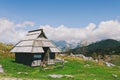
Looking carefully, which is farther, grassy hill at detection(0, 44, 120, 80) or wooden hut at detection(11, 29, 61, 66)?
wooden hut at detection(11, 29, 61, 66)

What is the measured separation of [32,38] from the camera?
2279 inches

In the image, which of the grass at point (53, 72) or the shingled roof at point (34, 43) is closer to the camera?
the grass at point (53, 72)

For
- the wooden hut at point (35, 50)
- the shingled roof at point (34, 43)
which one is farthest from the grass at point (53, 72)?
the shingled roof at point (34, 43)

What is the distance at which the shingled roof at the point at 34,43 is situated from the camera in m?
54.7

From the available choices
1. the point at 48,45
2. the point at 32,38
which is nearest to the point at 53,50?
the point at 48,45

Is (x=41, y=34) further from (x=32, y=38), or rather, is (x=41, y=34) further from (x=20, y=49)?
(x=20, y=49)

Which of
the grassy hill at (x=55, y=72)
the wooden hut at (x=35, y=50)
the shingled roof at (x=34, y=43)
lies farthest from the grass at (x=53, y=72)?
the shingled roof at (x=34, y=43)

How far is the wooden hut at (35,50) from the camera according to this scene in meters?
54.7

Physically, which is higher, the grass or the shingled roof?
the shingled roof

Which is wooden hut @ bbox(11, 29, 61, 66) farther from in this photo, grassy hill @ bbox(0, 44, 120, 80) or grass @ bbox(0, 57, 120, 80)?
grass @ bbox(0, 57, 120, 80)

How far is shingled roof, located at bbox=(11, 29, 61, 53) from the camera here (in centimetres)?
5469

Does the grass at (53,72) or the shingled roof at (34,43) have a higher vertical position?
the shingled roof at (34,43)

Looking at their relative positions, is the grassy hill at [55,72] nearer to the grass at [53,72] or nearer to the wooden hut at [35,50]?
the grass at [53,72]

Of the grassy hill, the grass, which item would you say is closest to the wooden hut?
the grassy hill
